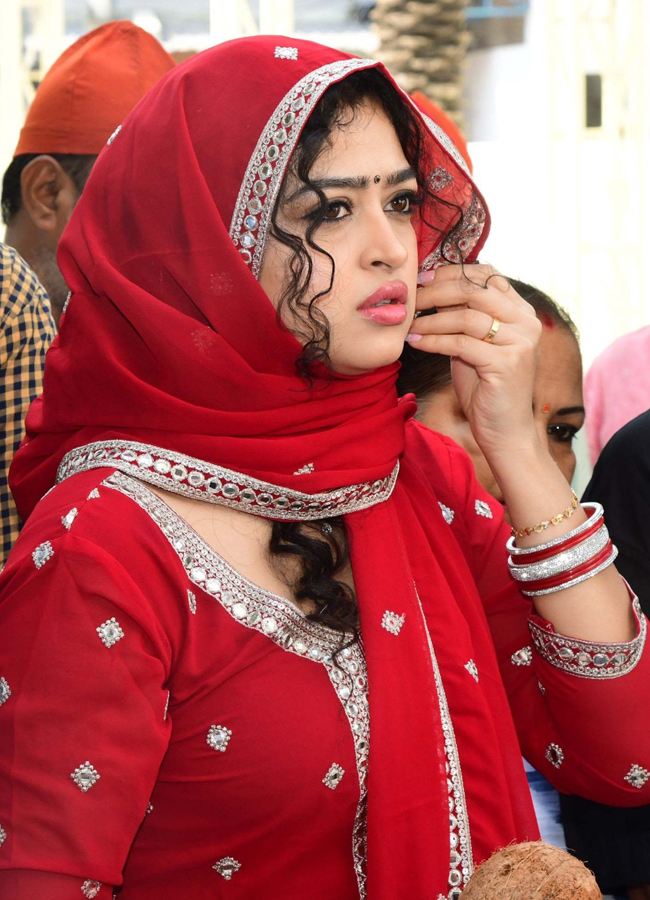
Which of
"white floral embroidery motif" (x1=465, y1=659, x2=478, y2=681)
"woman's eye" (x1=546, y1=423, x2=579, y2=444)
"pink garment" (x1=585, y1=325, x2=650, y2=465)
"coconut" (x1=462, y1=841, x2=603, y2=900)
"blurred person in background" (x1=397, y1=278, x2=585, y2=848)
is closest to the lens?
"coconut" (x1=462, y1=841, x2=603, y2=900)

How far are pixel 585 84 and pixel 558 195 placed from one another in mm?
585

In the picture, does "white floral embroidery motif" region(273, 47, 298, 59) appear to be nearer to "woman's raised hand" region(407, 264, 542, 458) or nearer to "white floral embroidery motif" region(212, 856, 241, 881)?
"woman's raised hand" region(407, 264, 542, 458)

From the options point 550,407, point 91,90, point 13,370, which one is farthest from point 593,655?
point 91,90

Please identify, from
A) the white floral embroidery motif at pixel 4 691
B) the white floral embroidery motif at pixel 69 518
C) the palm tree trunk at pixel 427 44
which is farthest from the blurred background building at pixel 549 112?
the white floral embroidery motif at pixel 4 691

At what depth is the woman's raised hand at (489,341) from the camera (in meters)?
1.40

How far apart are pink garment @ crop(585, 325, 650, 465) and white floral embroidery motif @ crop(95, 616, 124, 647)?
1515mm

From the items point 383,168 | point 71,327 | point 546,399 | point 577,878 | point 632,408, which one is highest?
point 383,168

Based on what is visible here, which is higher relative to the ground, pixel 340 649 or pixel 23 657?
pixel 23 657

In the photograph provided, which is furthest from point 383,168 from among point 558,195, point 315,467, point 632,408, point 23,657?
point 558,195

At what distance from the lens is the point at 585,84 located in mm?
5324

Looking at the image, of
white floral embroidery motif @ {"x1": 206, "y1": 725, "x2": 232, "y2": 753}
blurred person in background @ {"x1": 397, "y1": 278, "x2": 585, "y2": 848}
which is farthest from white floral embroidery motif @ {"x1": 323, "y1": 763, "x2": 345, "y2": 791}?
blurred person in background @ {"x1": 397, "y1": 278, "x2": 585, "y2": 848}

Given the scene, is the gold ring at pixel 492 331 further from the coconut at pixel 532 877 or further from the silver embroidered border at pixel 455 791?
the coconut at pixel 532 877

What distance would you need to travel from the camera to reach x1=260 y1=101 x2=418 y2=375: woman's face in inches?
47.8

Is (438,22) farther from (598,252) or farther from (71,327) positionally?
(71,327)
